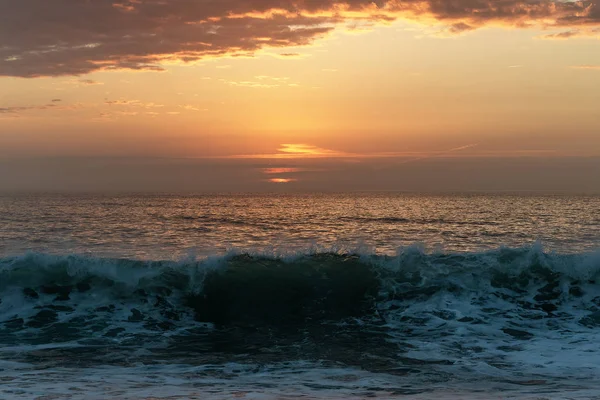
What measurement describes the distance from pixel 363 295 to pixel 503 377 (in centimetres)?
755

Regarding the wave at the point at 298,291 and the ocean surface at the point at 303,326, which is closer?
the ocean surface at the point at 303,326

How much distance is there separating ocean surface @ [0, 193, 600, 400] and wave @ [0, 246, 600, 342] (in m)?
0.06

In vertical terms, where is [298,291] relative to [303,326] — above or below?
above

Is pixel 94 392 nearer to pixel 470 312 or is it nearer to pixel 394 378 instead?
pixel 394 378

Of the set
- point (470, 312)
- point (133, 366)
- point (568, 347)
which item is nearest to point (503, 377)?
point (568, 347)

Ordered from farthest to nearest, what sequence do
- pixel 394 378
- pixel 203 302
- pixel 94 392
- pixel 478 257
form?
1. pixel 478 257
2. pixel 203 302
3. pixel 394 378
4. pixel 94 392

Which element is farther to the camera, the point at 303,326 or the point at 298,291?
the point at 298,291

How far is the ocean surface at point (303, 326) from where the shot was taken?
919 cm

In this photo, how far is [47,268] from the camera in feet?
57.8

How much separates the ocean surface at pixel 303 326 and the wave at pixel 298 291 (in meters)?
0.06

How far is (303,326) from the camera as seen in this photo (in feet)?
48.7

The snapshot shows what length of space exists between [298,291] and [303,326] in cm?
291

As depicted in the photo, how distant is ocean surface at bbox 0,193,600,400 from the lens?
919 cm

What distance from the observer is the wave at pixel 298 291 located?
1505 centimetres
